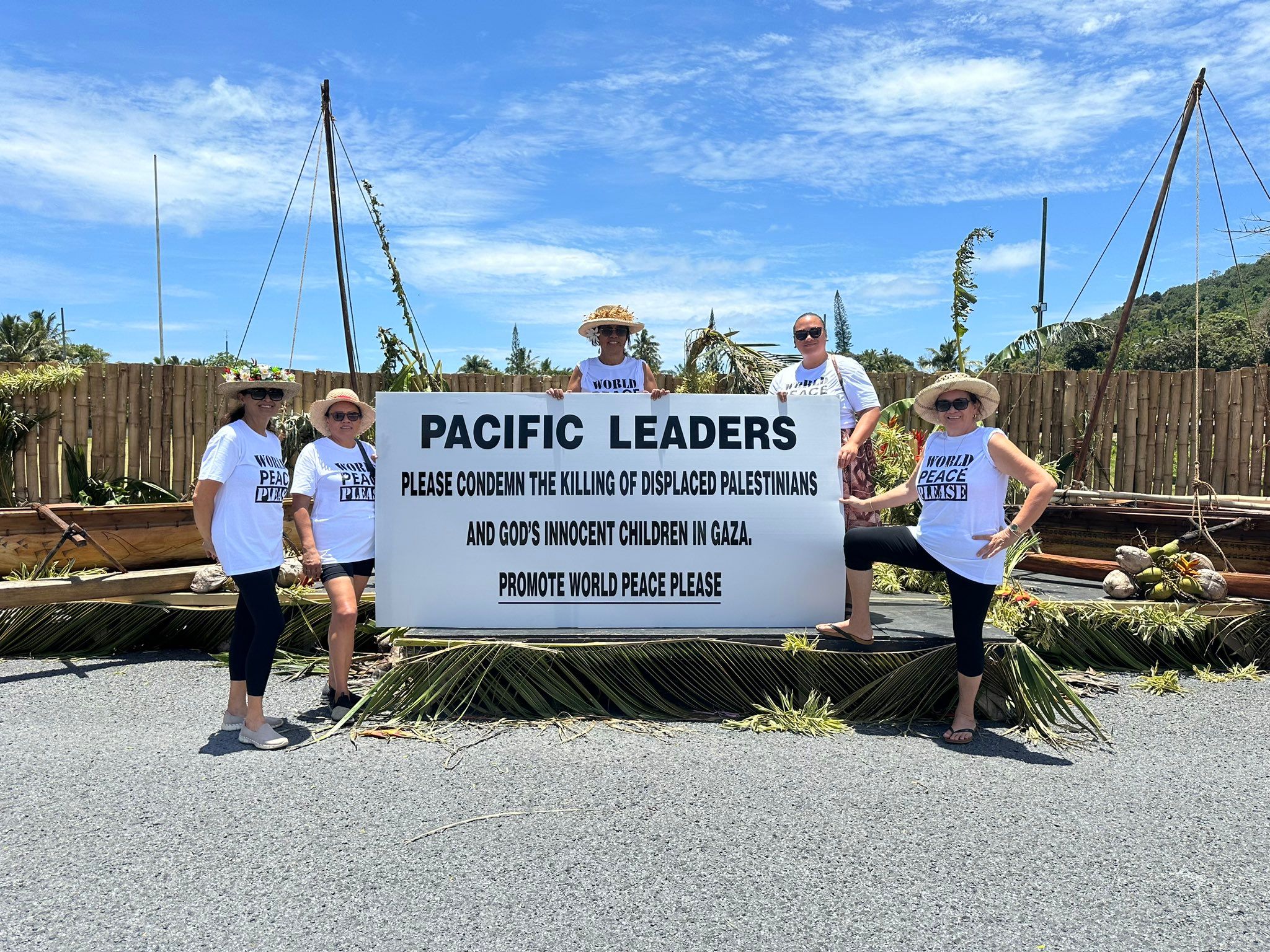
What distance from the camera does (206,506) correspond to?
383 cm

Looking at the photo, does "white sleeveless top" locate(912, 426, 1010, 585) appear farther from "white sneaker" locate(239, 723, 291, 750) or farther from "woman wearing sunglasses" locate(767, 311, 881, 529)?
"white sneaker" locate(239, 723, 291, 750)

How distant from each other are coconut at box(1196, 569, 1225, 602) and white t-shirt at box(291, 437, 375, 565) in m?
5.14

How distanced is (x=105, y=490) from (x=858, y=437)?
6.58 meters

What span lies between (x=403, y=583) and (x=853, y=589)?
2.36 metres

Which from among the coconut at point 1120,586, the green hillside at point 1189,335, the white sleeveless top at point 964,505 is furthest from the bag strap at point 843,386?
the green hillside at point 1189,335

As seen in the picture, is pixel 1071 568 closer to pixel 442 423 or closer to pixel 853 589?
pixel 853 589

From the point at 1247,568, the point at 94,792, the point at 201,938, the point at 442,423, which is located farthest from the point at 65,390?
the point at 1247,568

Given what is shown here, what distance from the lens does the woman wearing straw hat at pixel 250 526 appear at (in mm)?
3826

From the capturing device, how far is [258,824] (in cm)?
304

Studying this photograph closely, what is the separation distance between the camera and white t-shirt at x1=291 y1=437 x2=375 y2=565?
4355 mm

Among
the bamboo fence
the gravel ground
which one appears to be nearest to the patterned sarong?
the gravel ground

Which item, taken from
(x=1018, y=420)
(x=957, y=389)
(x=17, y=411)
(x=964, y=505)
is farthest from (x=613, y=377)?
(x=1018, y=420)

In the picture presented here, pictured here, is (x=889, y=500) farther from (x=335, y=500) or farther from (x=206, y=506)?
(x=206, y=506)

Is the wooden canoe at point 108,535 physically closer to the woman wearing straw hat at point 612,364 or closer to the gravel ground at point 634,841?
the gravel ground at point 634,841
